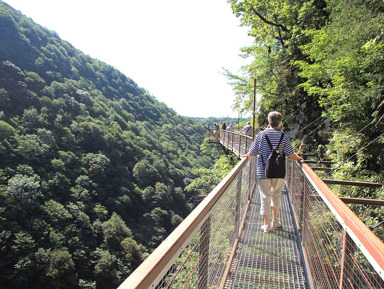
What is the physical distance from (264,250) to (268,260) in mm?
214

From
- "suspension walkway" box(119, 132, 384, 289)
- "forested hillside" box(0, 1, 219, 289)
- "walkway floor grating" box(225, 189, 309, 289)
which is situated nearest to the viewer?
"suspension walkway" box(119, 132, 384, 289)

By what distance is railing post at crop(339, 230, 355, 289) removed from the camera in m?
1.47

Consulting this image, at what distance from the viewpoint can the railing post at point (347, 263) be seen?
1.47 metres

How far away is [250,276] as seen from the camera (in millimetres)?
2783

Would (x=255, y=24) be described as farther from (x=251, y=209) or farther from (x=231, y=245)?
(x=231, y=245)

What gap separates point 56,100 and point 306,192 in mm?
90603

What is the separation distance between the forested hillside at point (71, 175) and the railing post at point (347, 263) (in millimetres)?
24905

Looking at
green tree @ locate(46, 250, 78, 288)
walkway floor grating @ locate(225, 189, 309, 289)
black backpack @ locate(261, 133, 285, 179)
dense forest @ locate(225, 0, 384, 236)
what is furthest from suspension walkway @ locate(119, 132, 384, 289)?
green tree @ locate(46, 250, 78, 288)

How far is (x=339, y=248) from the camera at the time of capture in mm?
1987

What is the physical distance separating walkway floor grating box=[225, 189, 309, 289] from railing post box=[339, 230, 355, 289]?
4.04ft

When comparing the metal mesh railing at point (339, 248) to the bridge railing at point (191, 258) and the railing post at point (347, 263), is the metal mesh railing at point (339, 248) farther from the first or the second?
the bridge railing at point (191, 258)

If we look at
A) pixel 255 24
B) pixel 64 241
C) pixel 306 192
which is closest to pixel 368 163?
pixel 306 192

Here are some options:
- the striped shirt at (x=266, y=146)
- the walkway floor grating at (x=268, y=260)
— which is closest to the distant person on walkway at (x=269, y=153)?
the striped shirt at (x=266, y=146)

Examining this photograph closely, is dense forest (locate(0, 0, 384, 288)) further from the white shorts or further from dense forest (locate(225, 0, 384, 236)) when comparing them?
the white shorts
